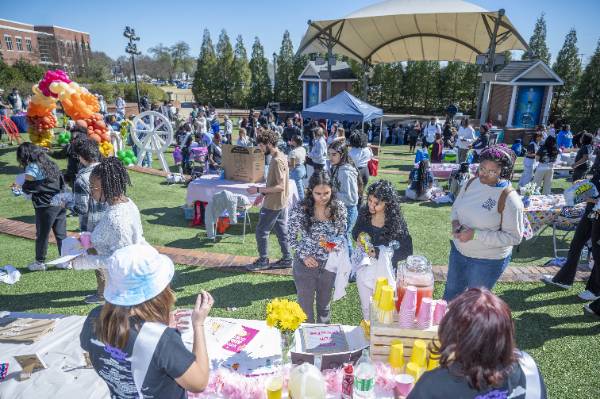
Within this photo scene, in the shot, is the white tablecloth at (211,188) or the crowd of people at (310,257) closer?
the crowd of people at (310,257)

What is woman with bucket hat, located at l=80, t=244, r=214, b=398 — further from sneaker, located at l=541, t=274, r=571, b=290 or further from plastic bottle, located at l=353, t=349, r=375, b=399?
sneaker, located at l=541, t=274, r=571, b=290

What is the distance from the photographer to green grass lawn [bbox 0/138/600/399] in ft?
11.7

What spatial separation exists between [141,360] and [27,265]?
16.6ft

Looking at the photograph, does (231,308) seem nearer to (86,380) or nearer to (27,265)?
(86,380)

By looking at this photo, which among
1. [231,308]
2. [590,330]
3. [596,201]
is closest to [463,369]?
[231,308]

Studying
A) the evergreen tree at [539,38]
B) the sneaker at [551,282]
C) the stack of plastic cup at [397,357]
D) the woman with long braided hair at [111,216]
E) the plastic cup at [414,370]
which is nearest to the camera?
the plastic cup at [414,370]

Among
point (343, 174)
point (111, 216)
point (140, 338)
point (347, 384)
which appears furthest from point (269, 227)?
point (140, 338)

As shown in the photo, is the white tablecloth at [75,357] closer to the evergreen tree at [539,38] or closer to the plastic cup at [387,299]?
the plastic cup at [387,299]

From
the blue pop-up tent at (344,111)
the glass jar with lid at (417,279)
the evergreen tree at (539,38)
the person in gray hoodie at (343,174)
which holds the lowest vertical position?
the glass jar with lid at (417,279)

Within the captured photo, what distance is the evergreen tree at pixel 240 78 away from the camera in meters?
36.7

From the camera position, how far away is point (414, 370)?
2.24m

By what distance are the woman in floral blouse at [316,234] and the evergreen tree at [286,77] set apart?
3368 centimetres

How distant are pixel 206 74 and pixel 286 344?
37.9 metres

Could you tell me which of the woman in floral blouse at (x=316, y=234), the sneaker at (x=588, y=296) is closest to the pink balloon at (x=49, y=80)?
the woman in floral blouse at (x=316, y=234)
